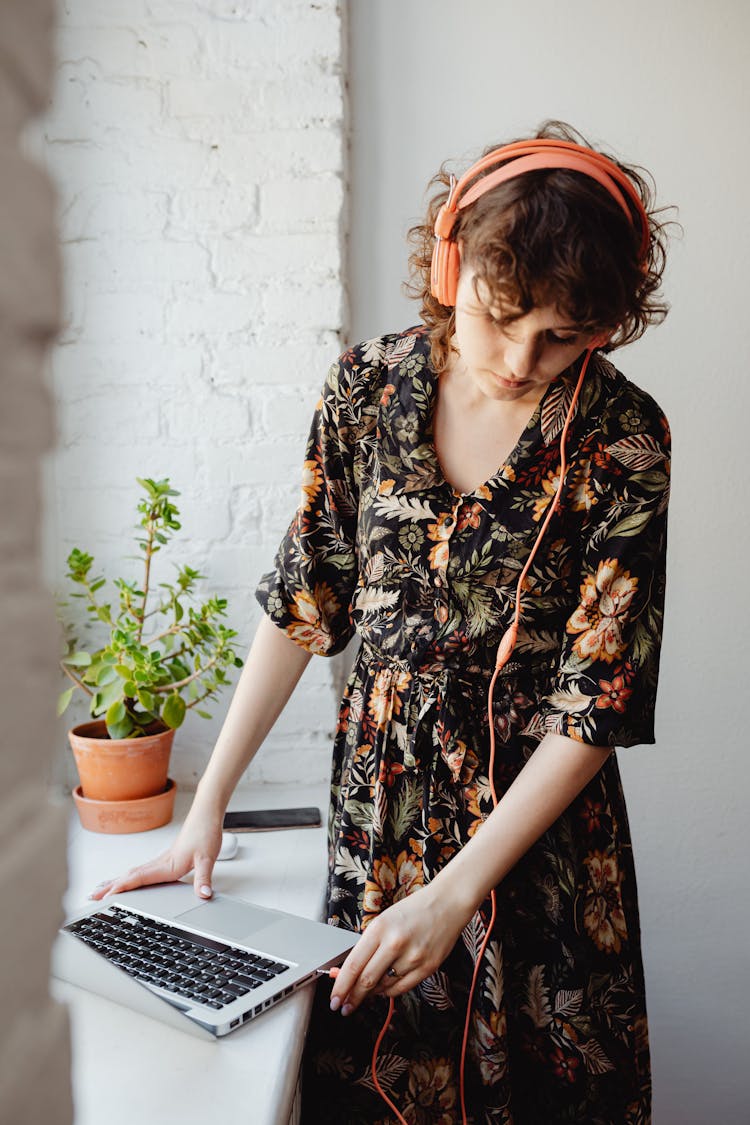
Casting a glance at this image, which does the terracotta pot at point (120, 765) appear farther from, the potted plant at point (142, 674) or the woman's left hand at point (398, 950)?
the woman's left hand at point (398, 950)

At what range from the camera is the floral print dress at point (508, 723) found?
109 centimetres

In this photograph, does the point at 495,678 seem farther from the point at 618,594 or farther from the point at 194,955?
the point at 194,955

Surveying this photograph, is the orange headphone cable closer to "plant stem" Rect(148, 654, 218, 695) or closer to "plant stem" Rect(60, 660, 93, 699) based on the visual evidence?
"plant stem" Rect(148, 654, 218, 695)

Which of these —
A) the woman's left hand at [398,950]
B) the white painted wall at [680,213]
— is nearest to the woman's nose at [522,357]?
the woman's left hand at [398,950]

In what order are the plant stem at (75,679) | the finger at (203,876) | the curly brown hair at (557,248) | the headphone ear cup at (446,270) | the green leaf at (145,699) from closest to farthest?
the curly brown hair at (557,248) → the headphone ear cup at (446,270) → the finger at (203,876) → the green leaf at (145,699) → the plant stem at (75,679)

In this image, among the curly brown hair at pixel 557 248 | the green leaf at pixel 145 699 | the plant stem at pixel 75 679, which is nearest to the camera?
the curly brown hair at pixel 557 248

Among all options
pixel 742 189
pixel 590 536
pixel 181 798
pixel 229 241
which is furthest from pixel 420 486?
pixel 742 189

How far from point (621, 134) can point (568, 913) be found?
1.23 meters

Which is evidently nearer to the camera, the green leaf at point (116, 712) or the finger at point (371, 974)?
the finger at point (371, 974)

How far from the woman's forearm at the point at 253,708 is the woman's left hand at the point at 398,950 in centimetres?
31

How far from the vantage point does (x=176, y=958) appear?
985mm

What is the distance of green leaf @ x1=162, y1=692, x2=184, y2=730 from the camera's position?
1474mm

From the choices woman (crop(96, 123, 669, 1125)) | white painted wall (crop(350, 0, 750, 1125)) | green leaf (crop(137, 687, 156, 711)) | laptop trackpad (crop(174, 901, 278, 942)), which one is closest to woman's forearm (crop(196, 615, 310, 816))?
woman (crop(96, 123, 669, 1125))

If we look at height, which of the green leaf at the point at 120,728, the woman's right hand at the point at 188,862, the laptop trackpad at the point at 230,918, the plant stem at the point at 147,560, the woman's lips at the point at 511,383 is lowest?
the laptop trackpad at the point at 230,918
